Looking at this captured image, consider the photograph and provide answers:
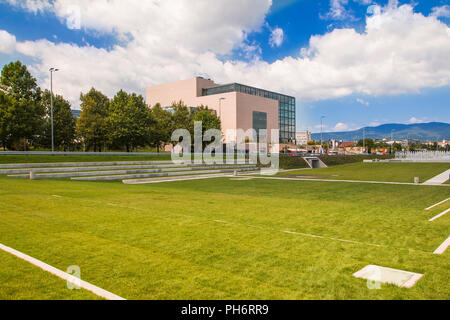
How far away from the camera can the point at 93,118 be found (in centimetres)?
3788

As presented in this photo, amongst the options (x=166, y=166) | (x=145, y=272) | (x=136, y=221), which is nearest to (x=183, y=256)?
(x=145, y=272)

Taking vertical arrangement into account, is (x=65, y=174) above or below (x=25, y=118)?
below

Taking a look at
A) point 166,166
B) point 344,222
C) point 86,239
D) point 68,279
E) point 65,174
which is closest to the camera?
point 68,279

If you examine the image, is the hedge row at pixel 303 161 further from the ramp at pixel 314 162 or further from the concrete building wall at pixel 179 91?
the concrete building wall at pixel 179 91

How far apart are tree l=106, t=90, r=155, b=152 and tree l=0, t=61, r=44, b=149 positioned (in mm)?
8541

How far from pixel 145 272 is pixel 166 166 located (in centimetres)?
2486

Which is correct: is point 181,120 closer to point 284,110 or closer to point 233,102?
point 233,102

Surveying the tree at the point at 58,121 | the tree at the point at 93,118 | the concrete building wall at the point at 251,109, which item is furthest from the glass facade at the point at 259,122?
the tree at the point at 58,121

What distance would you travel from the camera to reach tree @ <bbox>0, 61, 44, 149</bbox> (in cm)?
2770

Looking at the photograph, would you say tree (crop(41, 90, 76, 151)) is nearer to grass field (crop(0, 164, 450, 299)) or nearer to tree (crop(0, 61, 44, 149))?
tree (crop(0, 61, 44, 149))

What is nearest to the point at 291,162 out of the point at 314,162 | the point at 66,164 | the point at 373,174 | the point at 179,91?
the point at 314,162
